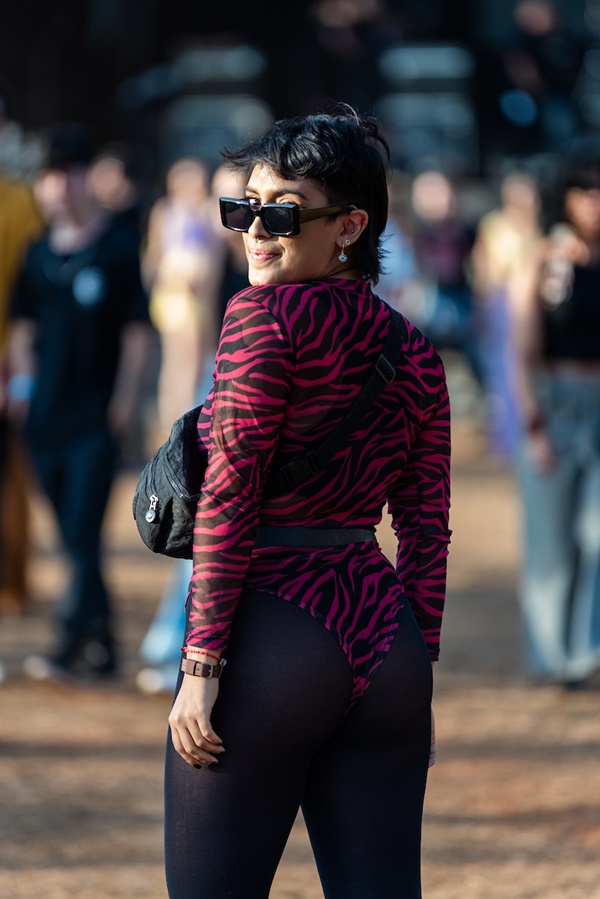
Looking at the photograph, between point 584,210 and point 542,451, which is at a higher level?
point 584,210

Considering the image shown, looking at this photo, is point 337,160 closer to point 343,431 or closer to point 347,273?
point 347,273

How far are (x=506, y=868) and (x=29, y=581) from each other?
178 inches

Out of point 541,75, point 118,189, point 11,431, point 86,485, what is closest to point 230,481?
point 86,485

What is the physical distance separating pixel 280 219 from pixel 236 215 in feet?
0.34

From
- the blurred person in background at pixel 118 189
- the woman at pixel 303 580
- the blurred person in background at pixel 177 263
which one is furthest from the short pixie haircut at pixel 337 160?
the blurred person in background at pixel 177 263

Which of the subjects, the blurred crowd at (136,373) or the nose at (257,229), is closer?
the nose at (257,229)

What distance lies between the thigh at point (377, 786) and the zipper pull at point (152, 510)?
0.44 m

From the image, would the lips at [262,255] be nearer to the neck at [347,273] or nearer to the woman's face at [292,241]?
the woman's face at [292,241]

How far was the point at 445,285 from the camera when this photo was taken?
45.0 ft

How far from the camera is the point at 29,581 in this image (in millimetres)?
8414

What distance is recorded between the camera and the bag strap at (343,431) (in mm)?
2449

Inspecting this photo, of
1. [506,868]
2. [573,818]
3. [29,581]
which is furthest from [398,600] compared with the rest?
[29,581]

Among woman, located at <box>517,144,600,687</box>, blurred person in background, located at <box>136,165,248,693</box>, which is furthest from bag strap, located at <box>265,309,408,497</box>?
woman, located at <box>517,144,600,687</box>

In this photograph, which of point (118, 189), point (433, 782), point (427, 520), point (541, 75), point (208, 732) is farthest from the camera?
point (541, 75)
